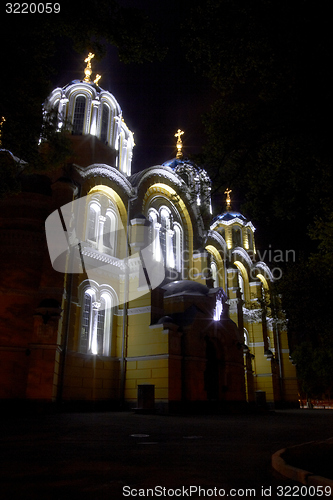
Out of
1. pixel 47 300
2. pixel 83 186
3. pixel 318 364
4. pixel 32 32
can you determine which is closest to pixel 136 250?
pixel 83 186

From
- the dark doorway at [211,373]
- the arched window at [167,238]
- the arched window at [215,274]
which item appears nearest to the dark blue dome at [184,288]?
the arched window at [167,238]

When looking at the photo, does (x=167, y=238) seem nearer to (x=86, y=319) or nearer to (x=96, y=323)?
(x=96, y=323)

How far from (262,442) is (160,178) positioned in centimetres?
2005

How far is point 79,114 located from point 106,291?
11.5 m

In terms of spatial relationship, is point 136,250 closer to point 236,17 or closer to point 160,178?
point 160,178

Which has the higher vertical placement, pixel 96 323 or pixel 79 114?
pixel 79 114

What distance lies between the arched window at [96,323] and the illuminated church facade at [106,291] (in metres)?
0.05

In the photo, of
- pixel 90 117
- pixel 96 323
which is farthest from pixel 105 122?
pixel 96 323

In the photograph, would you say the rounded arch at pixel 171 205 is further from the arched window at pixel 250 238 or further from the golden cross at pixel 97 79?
the arched window at pixel 250 238

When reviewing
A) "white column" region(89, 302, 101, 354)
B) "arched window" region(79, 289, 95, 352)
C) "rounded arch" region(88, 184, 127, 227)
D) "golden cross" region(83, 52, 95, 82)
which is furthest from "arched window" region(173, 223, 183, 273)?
"golden cross" region(83, 52, 95, 82)

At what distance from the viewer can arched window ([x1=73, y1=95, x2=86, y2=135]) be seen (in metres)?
23.4

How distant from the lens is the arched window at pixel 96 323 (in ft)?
61.4

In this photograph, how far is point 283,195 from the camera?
11977 millimetres

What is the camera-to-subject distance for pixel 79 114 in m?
23.9
